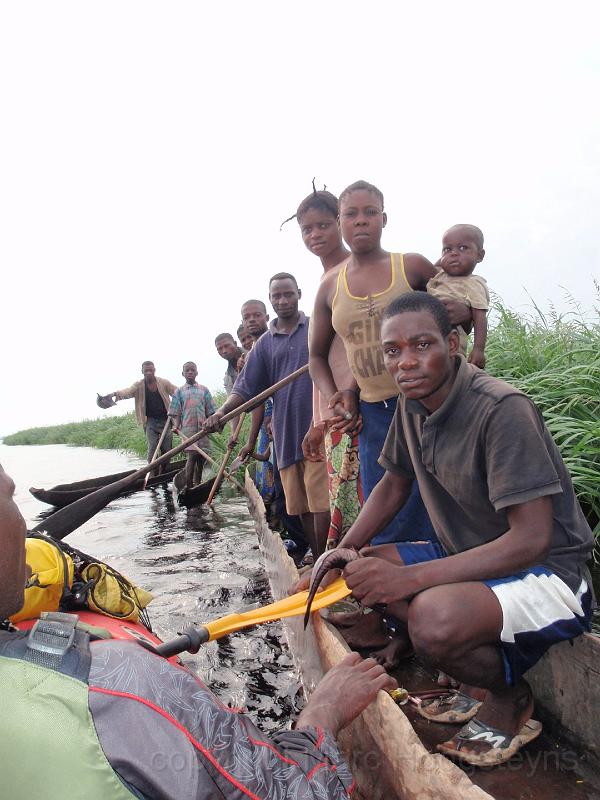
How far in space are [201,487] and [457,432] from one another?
5.96 m

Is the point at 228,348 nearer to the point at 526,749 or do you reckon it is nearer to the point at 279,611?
the point at 279,611

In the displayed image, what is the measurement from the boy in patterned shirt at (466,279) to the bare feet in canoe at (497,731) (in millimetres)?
1483

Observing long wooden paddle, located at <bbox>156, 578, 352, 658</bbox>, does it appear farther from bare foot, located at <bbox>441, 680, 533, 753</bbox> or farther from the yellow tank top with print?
the yellow tank top with print

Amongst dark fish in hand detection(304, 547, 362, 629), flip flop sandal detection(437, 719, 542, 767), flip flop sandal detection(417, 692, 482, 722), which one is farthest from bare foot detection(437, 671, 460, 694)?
dark fish in hand detection(304, 547, 362, 629)

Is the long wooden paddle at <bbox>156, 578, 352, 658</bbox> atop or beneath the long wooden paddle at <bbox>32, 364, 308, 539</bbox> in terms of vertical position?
beneath

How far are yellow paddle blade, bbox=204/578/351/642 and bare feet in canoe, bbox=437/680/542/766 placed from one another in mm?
556

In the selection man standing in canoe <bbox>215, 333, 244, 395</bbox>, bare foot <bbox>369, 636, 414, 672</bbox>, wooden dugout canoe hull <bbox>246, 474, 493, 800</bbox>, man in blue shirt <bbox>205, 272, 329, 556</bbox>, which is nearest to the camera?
wooden dugout canoe hull <bbox>246, 474, 493, 800</bbox>

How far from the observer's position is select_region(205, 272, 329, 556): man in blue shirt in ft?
12.0

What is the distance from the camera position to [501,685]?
174 centimetres

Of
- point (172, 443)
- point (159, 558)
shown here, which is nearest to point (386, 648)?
point (159, 558)

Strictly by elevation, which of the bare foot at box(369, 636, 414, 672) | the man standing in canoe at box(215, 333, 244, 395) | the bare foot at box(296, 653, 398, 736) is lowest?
the bare foot at box(369, 636, 414, 672)

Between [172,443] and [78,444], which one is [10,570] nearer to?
[172,443]

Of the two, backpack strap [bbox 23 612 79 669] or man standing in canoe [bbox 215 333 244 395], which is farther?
man standing in canoe [bbox 215 333 244 395]

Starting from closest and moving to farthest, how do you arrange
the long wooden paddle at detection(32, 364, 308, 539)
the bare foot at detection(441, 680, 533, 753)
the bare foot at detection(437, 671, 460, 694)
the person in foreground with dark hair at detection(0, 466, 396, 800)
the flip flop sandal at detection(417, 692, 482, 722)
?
the person in foreground with dark hair at detection(0, 466, 396, 800) < the bare foot at detection(441, 680, 533, 753) < the flip flop sandal at detection(417, 692, 482, 722) < the bare foot at detection(437, 671, 460, 694) < the long wooden paddle at detection(32, 364, 308, 539)
